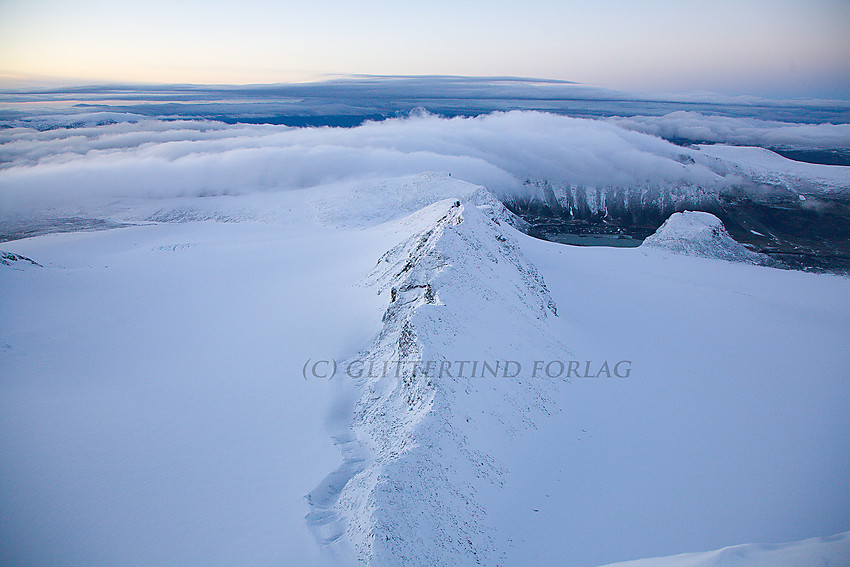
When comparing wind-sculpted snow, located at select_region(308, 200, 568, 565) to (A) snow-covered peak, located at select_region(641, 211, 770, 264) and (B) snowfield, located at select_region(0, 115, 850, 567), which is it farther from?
(A) snow-covered peak, located at select_region(641, 211, 770, 264)

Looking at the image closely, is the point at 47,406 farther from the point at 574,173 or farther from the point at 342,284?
the point at 574,173

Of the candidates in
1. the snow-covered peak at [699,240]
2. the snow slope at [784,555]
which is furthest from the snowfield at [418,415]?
the snow-covered peak at [699,240]

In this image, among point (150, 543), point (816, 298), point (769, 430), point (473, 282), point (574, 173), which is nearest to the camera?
point (150, 543)

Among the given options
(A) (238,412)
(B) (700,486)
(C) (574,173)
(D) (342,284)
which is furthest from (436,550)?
(C) (574,173)

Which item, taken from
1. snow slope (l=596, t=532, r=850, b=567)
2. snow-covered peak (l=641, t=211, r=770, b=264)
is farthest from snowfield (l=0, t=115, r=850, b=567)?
snow-covered peak (l=641, t=211, r=770, b=264)

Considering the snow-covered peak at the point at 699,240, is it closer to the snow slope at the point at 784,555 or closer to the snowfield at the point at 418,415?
the snowfield at the point at 418,415
